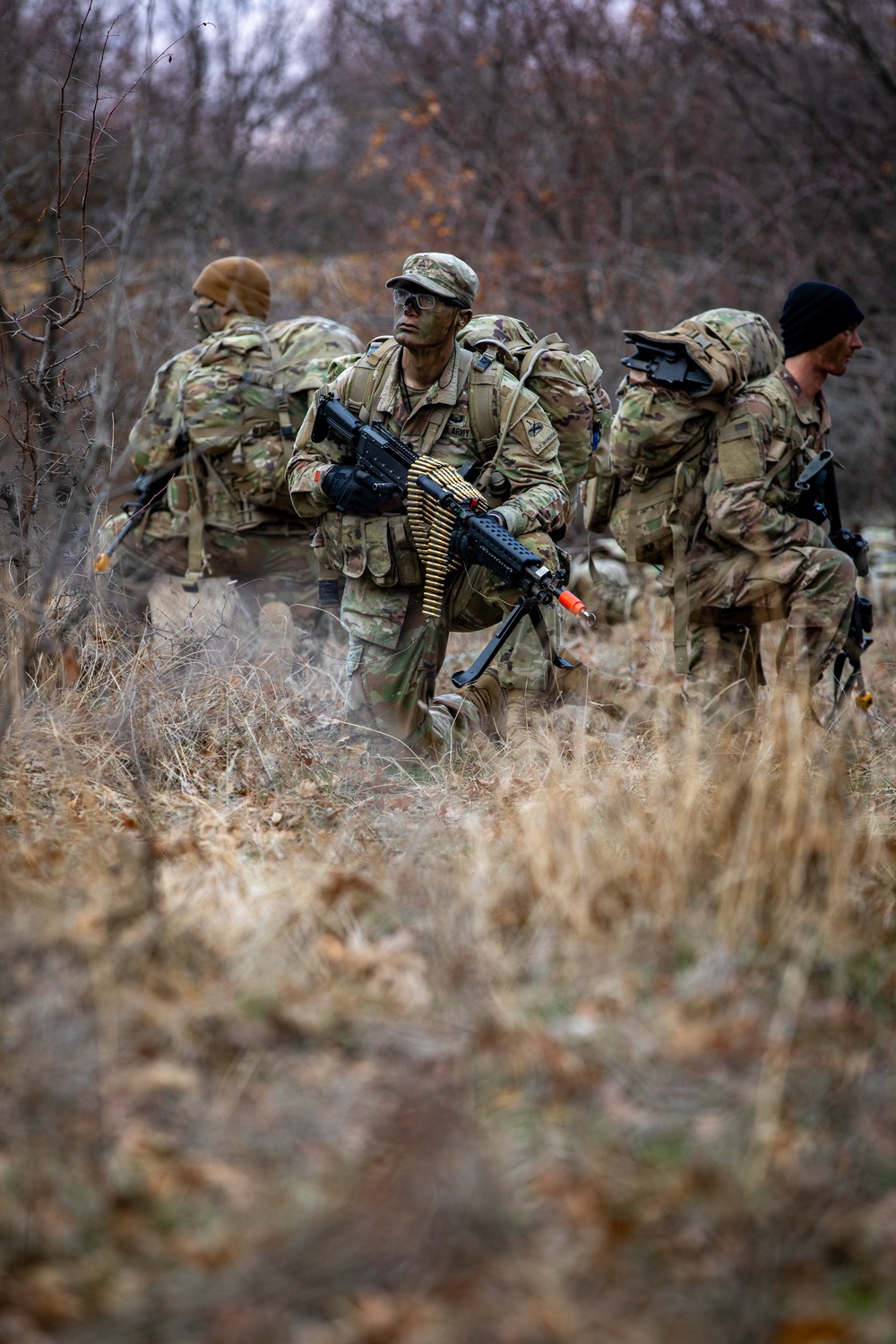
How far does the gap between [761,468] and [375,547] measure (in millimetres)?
1587

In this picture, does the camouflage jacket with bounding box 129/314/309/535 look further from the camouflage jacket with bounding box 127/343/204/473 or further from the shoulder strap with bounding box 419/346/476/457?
the shoulder strap with bounding box 419/346/476/457

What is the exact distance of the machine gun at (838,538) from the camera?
17.2 feet

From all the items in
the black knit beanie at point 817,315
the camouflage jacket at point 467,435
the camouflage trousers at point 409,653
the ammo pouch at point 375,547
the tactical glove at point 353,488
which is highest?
the black knit beanie at point 817,315

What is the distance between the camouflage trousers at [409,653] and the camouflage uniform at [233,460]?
1253 millimetres

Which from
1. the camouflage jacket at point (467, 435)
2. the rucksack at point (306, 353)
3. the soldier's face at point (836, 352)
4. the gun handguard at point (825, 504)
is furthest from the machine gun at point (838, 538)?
the rucksack at point (306, 353)

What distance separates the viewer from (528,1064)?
2.38 meters

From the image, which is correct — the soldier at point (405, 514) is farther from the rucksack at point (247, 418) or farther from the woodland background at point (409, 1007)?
the rucksack at point (247, 418)

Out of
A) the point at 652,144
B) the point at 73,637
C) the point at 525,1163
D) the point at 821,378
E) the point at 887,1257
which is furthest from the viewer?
the point at 652,144

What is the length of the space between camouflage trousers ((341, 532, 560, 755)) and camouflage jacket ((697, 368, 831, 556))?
0.81 m

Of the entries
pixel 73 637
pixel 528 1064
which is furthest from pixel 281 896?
pixel 73 637

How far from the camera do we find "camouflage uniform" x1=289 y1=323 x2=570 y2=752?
4926mm

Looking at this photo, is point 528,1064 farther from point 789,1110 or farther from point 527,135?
point 527,135

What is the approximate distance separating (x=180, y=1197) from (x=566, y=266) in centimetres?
954

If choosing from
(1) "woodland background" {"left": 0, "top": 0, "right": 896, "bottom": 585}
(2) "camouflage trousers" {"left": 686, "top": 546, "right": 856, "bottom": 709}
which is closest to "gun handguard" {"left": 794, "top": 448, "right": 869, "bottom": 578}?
(2) "camouflage trousers" {"left": 686, "top": 546, "right": 856, "bottom": 709}
